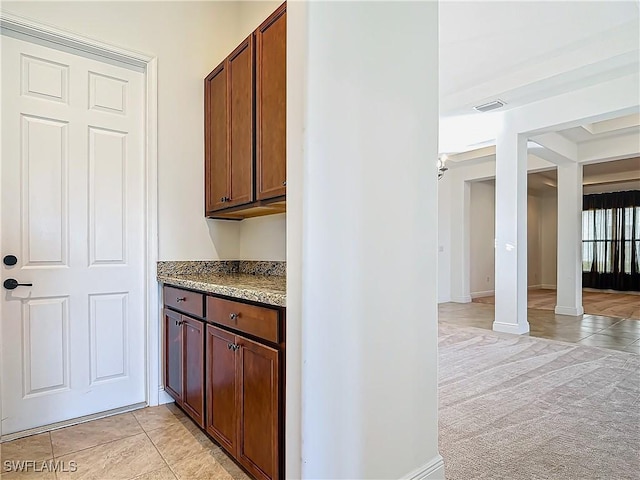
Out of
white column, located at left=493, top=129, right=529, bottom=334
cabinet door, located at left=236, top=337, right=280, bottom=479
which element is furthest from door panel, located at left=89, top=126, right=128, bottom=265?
white column, located at left=493, top=129, right=529, bottom=334

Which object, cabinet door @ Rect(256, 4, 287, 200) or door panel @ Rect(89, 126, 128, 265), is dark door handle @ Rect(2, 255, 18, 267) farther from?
cabinet door @ Rect(256, 4, 287, 200)

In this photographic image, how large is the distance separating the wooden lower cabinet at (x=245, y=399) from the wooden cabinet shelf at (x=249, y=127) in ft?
2.63

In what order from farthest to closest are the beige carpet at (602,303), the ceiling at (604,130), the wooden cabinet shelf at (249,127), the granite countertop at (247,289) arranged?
the beige carpet at (602,303) < the ceiling at (604,130) < the wooden cabinet shelf at (249,127) < the granite countertop at (247,289)

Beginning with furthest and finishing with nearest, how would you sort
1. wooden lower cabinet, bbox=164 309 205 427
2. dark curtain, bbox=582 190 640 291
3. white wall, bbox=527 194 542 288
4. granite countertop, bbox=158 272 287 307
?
white wall, bbox=527 194 542 288
dark curtain, bbox=582 190 640 291
wooden lower cabinet, bbox=164 309 205 427
granite countertop, bbox=158 272 287 307

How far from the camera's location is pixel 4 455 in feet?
6.33

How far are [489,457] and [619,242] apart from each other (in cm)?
974

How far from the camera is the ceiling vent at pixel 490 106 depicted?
4296 millimetres

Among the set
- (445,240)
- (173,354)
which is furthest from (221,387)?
(445,240)

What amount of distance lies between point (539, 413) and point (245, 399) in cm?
191

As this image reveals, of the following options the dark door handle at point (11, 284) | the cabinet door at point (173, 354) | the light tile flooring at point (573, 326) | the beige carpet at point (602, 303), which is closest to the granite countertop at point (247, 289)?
the cabinet door at point (173, 354)

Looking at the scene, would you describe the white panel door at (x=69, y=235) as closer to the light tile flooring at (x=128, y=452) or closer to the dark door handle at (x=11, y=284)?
the dark door handle at (x=11, y=284)

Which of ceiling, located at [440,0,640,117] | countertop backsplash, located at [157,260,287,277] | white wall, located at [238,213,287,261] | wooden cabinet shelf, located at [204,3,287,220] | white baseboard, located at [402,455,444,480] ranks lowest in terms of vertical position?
white baseboard, located at [402,455,444,480]

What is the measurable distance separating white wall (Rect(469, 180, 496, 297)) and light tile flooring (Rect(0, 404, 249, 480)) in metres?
7.30

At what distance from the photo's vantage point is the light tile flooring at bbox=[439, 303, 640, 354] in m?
4.25
